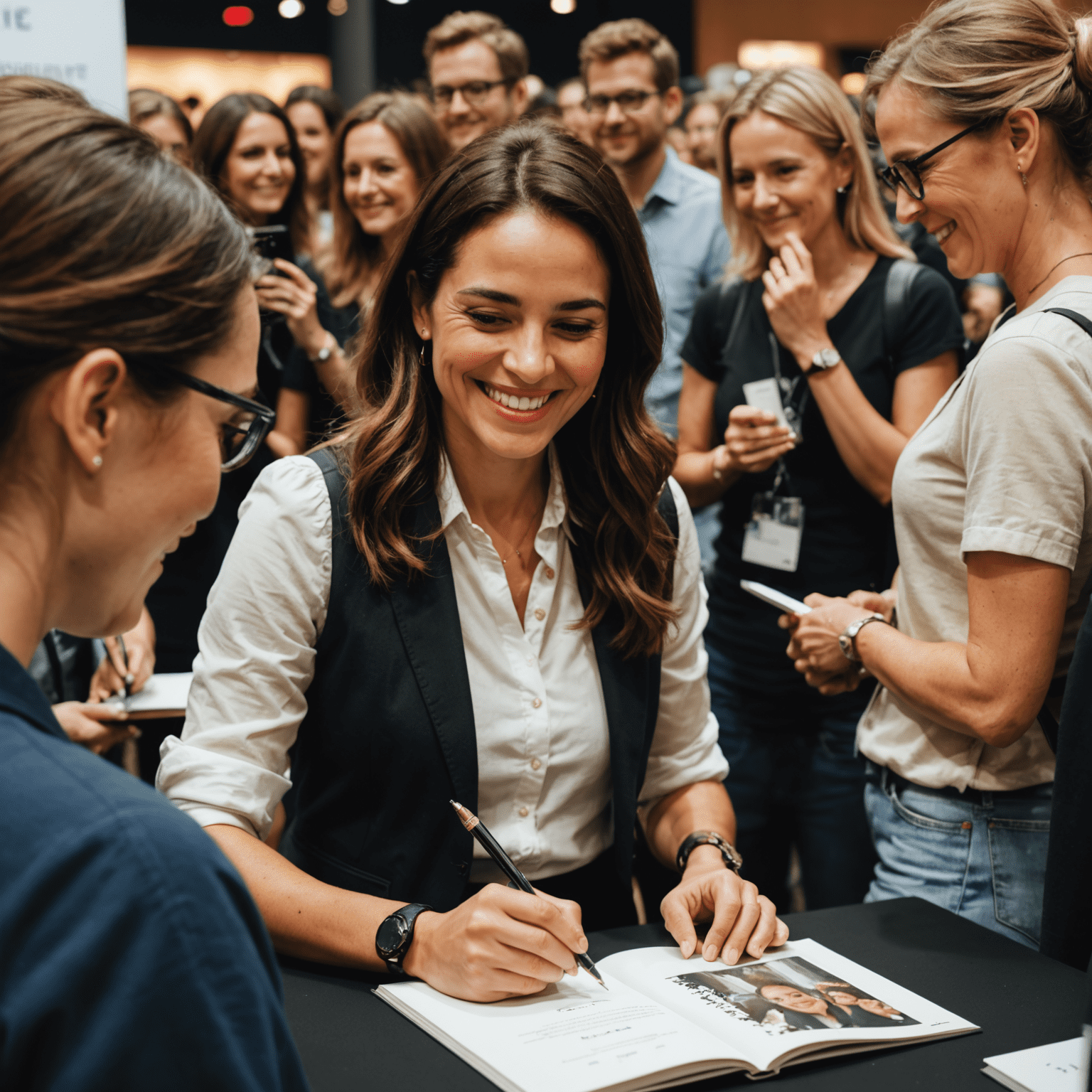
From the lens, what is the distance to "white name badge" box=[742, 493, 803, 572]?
235cm

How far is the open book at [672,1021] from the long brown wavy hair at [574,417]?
19.8 inches

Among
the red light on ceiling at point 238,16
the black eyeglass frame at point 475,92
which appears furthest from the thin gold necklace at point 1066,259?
the red light on ceiling at point 238,16

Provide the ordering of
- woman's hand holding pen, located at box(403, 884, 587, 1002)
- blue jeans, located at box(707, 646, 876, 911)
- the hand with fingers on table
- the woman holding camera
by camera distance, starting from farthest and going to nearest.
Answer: the woman holding camera → blue jeans, located at box(707, 646, 876, 911) → the hand with fingers on table → woman's hand holding pen, located at box(403, 884, 587, 1002)

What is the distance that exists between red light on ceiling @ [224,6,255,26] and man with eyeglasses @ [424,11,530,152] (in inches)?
235

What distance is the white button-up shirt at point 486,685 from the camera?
1.39m

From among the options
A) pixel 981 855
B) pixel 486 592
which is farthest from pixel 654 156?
pixel 981 855

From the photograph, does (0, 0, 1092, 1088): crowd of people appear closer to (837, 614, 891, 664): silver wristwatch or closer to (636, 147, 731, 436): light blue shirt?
(837, 614, 891, 664): silver wristwatch

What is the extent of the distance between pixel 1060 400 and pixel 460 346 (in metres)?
0.75

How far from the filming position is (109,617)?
33.7 inches

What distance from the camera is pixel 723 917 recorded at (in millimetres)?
1309

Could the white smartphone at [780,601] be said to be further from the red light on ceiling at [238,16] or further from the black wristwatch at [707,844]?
the red light on ceiling at [238,16]

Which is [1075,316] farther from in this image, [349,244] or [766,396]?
[349,244]

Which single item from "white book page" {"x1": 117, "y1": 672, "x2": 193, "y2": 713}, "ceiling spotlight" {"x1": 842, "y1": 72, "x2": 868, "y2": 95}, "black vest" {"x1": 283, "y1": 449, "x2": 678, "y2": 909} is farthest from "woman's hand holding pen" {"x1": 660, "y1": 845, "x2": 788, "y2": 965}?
"ceiling spotlight" {"x1": 842, "y1": 72, "x2": 868, "y2": 95}

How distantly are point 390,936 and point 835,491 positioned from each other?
1474 millimetres
